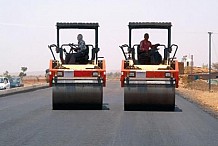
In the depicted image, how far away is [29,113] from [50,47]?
13.1 ft

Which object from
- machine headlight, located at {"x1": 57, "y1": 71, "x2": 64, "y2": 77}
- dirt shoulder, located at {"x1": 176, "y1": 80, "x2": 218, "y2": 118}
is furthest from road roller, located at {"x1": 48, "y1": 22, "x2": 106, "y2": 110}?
dirt shoulder, located at {"x1": 176, "y1": 80, "x2": 218, "y2": 118}

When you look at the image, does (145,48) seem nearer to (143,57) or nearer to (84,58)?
(143,57)

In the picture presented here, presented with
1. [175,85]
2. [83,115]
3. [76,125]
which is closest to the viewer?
[76,125]

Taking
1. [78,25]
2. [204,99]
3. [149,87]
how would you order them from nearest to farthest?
[149,87] → [78,25] → [204,99]

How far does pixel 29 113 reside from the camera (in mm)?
18266

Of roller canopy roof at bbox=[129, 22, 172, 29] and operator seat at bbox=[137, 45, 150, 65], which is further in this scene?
roller canopy roof at bbox=[129, 22, 172, 29]

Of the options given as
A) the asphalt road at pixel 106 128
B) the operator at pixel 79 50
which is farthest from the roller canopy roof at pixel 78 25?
the asphalt road at pixel 106 128

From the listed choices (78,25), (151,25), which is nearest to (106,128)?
(151,25)

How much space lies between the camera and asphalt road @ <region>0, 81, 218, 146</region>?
11.6 metres

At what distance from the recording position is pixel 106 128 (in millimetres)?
13922

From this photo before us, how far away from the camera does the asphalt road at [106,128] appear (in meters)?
11.6

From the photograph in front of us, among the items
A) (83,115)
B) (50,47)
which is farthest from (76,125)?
(50,47)

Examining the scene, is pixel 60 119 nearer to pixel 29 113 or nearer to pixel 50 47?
pixel 29 113

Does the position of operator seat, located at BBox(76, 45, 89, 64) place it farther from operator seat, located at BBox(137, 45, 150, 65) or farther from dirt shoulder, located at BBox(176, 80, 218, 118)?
dirt shoulder, located at BBox(176, 80, 218, 118)
